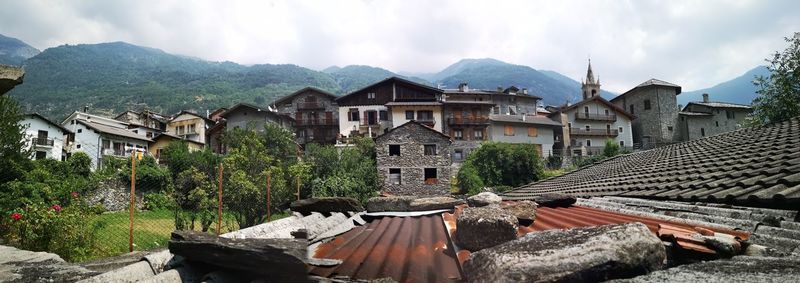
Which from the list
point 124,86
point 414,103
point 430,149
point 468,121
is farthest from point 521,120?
point 124,86

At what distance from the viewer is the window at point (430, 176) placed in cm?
3456

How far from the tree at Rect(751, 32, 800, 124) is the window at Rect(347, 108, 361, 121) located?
112 feet

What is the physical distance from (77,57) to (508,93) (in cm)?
20071

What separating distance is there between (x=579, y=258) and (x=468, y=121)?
45.5 metres

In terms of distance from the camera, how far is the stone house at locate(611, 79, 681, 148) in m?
54.0

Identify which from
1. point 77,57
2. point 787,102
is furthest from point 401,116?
point 77,57

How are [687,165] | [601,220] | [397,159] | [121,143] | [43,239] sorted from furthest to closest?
1. [121,143]
2. [397,159]
3. [43,239]
4. [687,165]
5. [601,220]

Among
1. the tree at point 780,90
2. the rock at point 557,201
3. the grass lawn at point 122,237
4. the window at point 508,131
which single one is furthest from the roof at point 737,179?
the window at point 508,131

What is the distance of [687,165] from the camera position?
6.55 m

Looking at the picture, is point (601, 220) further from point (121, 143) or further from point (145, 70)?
point (145, 70)

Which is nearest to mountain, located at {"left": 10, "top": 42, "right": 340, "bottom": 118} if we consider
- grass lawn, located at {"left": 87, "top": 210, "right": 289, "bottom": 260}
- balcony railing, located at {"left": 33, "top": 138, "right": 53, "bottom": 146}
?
balcony railing, located at {"left": 33, "top": 138, "right": 53, "bottom": 146}

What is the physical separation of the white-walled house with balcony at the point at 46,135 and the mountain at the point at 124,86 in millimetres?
54994

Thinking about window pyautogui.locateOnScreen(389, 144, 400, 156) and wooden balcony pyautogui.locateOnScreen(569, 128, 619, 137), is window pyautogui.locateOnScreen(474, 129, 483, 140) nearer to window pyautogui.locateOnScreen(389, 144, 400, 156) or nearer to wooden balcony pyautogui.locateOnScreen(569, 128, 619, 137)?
wooden balcony pyautogui.locateOnScreen(569, 128, 619, 137)

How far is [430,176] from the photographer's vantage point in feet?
114
